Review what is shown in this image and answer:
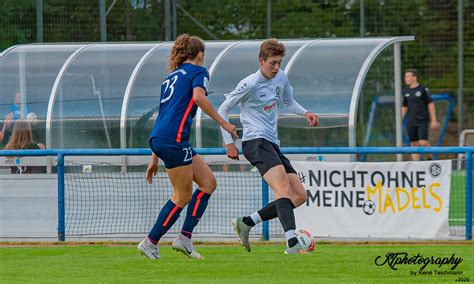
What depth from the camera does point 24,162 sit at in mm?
15539

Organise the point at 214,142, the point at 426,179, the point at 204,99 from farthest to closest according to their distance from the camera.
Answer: the point at 214,142, the point at 426,179, the point at 204,99

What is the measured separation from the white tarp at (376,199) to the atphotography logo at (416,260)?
2.67 m

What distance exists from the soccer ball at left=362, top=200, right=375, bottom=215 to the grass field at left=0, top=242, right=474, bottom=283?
0.99 metres

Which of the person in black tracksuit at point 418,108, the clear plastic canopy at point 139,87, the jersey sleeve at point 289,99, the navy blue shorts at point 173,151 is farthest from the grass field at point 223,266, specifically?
the person in black tracksuit at point 418,108

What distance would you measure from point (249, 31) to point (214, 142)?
1375 centimetres

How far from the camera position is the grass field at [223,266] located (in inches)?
356

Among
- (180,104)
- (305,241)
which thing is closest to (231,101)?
(180,104)

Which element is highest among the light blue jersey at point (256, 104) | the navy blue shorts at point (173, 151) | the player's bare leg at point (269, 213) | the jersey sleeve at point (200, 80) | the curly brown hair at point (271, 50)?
the curly brown hair at point (271, 50)

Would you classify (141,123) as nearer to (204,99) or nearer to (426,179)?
(426,179)

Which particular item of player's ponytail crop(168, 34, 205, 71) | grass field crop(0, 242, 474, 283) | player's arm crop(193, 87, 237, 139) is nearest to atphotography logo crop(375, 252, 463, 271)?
grass field crop(0, 242, 474, 283)

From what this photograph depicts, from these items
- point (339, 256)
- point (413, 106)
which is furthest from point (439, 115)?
point (339, 256)

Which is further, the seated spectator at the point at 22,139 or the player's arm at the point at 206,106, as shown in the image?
the seated spectator at the point at 22,139

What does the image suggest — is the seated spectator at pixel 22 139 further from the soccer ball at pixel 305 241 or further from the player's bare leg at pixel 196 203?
the soccer ball at pixel 305 241

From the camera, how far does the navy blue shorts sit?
1031 cm
